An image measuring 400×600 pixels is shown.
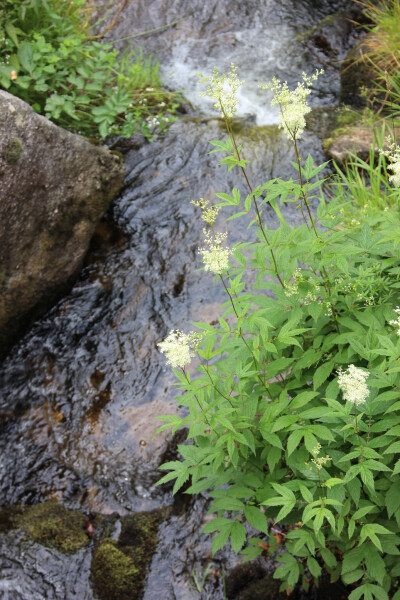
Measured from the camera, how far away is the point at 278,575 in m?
2.43

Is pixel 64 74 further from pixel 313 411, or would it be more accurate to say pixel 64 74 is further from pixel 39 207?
pixel 313 411

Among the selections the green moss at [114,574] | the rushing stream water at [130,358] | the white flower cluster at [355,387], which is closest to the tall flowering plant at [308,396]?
the white flower cluster at [355,387]

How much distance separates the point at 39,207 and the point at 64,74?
169 centimetres

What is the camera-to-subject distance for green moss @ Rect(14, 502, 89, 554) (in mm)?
3258

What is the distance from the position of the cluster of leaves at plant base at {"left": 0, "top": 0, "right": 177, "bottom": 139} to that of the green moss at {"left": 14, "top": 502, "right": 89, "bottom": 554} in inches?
137

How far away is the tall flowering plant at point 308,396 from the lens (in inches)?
76.6

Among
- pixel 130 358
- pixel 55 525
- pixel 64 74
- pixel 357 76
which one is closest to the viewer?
pixel 55 525

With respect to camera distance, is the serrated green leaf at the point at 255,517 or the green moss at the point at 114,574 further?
the green moss at the point at 114,574

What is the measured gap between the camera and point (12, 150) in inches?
159

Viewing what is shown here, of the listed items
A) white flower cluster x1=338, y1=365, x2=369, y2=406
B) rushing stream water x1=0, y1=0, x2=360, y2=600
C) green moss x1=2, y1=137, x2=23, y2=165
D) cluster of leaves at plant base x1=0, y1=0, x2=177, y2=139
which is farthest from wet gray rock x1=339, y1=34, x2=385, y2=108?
white flower cluster x1=338, y1=365, x2=369, y2=406

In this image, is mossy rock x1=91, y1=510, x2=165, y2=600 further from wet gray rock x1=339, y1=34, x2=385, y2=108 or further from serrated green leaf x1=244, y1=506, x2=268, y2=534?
wet gray rock x1=339, y1=34, x2=385, y2=108

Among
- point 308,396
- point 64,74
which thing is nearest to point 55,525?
point 308,396

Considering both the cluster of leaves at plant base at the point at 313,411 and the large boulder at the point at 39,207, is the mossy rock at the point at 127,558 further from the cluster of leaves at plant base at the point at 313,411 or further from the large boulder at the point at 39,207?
the large boulder at the point at 39,207

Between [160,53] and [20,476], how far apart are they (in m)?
6.18
